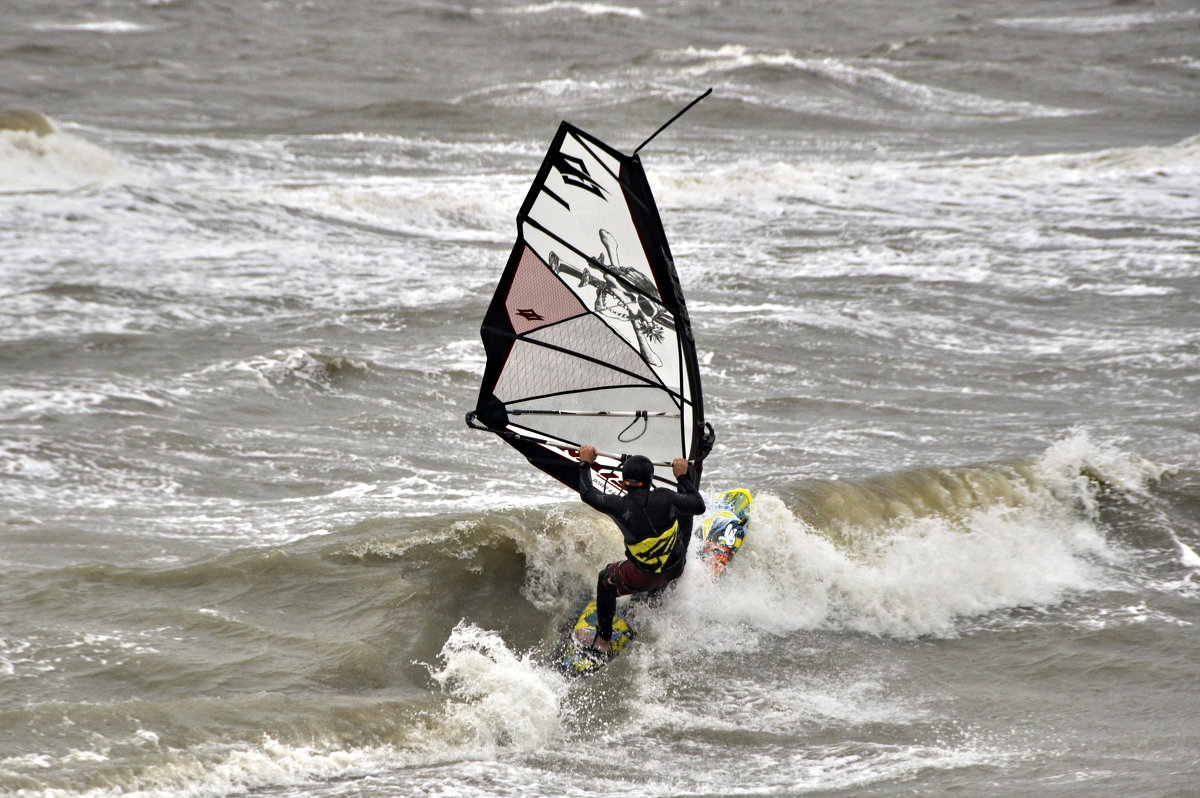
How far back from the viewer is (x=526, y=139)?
2533cm

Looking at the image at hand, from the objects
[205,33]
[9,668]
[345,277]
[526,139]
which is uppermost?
[205,33]

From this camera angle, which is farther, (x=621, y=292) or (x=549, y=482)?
A: (x=549, y=482)

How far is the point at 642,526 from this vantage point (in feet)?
21.5

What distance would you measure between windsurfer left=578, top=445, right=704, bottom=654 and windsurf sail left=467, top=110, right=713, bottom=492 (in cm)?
50

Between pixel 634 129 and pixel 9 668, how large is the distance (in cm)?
2240

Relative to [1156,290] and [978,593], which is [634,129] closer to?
[1156,290]

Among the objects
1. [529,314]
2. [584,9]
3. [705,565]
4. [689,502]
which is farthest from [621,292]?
[584,9]

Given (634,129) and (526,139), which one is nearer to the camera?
(526,139)

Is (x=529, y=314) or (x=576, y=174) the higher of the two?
(x=576, y=174)

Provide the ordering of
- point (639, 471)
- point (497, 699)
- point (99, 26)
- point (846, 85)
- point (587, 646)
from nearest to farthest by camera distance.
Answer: point (497, 699) < point (639, 471) < point (587, 646) < point (846, 85) < point (99, 26)

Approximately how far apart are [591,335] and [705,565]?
1.63 meters

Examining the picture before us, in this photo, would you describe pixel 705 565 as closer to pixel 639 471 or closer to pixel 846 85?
pixel 639 471

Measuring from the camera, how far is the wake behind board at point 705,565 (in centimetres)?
675

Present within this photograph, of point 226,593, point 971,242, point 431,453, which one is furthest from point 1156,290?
point 226,593
